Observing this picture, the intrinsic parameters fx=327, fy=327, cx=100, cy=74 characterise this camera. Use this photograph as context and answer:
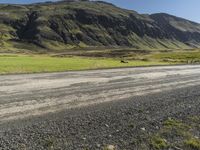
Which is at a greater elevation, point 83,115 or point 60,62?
point 83,115

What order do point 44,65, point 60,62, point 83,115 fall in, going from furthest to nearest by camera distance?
1. point 60,62
2. point 44,65
3. point 83,115

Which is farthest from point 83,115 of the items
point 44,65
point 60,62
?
point 60,62

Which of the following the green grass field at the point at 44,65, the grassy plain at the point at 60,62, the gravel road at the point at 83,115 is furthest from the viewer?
the grassy plain at the point at 60,62

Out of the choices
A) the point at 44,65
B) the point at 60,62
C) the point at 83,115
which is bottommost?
the point at 60,62

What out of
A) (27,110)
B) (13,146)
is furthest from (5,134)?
(27,110)

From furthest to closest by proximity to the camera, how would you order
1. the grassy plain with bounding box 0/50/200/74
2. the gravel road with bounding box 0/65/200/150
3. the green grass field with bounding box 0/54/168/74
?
the grassy plain with bounding box 0/50/200/74 → the green grass field with bounding box 0/54/168/74 → the gravel road with bounding box 0/65/200/150

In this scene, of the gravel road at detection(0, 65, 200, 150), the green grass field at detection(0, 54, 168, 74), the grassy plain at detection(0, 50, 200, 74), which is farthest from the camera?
the grassy plain at detection(0, 50, 200, 74)

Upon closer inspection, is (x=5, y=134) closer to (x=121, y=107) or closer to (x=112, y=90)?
(x=121, y=107)

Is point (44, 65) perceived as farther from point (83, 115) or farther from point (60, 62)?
point (83, 115)

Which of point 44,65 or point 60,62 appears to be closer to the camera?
point 44,65

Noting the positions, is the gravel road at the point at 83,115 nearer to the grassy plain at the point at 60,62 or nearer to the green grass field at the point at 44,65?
the green grass field at the point at 44,65

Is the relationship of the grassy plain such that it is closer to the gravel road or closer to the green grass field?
the green grass field

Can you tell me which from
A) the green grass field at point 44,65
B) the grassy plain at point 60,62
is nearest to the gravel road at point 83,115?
the green grass field at point 44,65

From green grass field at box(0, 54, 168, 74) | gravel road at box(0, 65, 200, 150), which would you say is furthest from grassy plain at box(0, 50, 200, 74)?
gravel road at box(0, 65, 200, 150)
